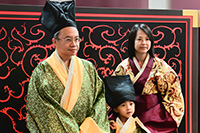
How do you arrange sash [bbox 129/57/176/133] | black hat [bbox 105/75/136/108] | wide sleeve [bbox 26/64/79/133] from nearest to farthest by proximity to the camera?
wide sleeve [bbox 26/64/79/133], black hat [bbox 105/75/136/108], sash [bbox 129/57/176/133]

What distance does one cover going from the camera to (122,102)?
3.01m

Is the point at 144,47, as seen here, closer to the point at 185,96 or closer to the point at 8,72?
the point at 185,96

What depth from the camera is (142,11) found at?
3.54 metres

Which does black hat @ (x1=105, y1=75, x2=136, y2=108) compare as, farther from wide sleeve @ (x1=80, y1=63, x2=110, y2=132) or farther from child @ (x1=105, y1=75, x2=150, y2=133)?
wide sleeve @ (x1=80, y1=63, x2=110, y2=132)

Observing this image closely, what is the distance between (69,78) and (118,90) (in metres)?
0.47

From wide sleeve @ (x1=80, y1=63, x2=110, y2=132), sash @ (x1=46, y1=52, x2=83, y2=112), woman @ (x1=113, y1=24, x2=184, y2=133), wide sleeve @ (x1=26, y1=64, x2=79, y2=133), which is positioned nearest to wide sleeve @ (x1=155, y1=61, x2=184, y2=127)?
woman @ (x1=113, y1=24, x2=184, y2=133)

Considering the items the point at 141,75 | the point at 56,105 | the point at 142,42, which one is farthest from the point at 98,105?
the point at 142,42

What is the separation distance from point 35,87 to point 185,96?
1.65 metres

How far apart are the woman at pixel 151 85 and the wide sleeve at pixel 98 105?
0.40 m

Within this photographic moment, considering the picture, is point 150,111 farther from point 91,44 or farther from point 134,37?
point 91,44

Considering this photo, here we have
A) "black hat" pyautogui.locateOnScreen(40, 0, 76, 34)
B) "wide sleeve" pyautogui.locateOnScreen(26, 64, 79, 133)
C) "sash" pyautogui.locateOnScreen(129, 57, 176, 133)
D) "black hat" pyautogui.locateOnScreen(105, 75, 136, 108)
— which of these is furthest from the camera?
"sash" pyautogui.locateOnScreen(129, 57, 176, 133)

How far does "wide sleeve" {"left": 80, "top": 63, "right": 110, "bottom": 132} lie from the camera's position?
2854 mm

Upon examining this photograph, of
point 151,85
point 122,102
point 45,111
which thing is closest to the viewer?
point 45,111

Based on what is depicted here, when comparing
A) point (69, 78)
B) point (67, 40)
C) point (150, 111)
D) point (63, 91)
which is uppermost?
point (67, 40)
